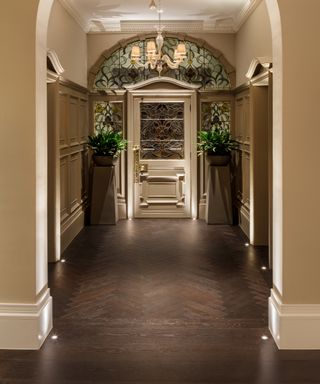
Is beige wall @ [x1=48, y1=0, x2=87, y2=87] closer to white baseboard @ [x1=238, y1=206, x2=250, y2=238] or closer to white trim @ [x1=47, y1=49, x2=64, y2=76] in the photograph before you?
white trim @ [x1=47, y1=49, x2=64, y2=76]

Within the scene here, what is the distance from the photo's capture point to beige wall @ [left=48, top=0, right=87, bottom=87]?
732 centimetres

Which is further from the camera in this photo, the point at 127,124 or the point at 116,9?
the point at 127,124

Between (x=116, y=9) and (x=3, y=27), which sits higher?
(x=116, y=9)

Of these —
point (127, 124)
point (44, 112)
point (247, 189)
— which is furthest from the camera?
point (127, 124)

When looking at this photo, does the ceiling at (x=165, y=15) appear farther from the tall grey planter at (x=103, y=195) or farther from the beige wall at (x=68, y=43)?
the tall grey planter at (x=103, y=195)

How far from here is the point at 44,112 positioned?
429 cm

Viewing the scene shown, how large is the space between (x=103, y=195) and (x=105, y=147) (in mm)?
780

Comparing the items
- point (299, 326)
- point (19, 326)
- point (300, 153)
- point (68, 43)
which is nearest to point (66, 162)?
point (68, 43)

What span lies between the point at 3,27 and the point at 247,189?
5409 millimetres

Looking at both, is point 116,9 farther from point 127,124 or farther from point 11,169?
point 11,169

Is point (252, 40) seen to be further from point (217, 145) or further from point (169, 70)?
point (169, 70)

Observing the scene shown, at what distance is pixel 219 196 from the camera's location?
993cm

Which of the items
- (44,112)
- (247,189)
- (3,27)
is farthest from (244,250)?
(3,27)

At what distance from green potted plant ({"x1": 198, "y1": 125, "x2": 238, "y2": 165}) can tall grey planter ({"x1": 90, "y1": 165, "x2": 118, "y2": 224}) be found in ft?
5.10
